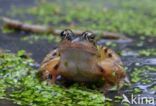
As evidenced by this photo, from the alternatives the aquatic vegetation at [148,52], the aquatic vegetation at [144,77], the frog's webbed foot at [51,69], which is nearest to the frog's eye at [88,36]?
the frog's webbed foot at [51,69]

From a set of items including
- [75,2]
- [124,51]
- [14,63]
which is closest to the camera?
[14,63]

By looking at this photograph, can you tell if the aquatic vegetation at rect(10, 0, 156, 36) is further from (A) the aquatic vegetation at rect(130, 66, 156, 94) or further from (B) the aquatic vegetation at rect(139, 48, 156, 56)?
(A) the aquatic vegetation at rect(130, 66, 156, 94)

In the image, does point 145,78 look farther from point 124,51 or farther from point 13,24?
point 13,24

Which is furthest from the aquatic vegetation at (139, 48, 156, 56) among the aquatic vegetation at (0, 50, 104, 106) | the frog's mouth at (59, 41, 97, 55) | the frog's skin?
the frog's mouth at (59, 41, 97, 55)

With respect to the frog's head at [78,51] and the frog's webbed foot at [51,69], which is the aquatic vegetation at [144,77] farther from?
the frog's webbed foot at [51,69]

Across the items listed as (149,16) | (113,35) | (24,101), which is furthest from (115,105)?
(149,16)

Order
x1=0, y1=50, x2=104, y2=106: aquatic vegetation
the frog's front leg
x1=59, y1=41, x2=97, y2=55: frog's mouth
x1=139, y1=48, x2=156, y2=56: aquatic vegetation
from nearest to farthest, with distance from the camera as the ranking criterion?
x1=0, y1=50, x2=104, y2=106: aquatic vegetation → x1=59, y1=41, x2=97, y2=55: frog's mouth → the frog's front leg → x1=139, y1=48, x2=156, y2=56: aquatic vegetation
